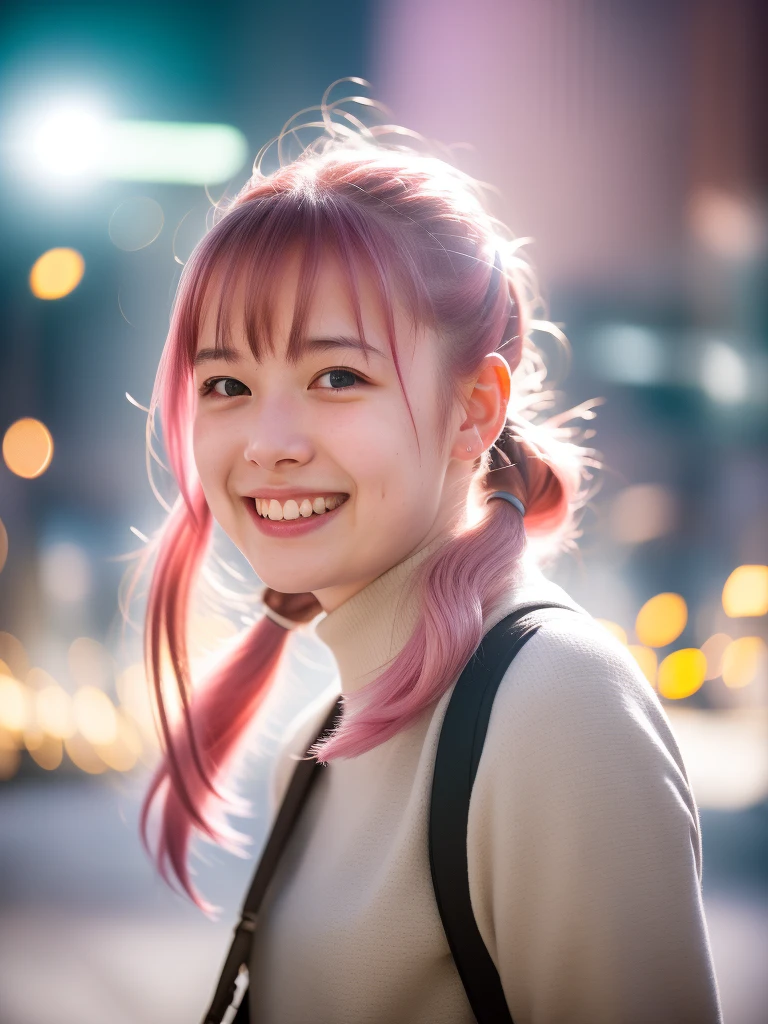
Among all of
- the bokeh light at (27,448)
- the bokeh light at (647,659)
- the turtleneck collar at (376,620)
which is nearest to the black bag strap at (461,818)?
the turtleneck collar at (376,620)

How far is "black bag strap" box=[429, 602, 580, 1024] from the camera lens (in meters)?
0.86

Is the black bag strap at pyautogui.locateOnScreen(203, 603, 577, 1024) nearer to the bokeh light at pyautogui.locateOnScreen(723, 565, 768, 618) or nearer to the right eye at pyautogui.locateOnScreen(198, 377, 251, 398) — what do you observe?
the right eye at pyautogui.locateOnScreen(198, 377, 251, 398)

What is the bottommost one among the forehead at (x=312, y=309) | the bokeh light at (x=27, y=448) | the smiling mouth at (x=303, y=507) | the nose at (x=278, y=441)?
the smiling mouth at (x=303, y=507)

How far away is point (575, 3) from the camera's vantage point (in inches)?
143

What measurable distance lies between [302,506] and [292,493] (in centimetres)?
2

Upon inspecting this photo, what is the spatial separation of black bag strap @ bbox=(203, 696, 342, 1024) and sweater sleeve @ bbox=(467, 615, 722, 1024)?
16.2 inches

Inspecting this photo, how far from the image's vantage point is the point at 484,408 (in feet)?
3.74

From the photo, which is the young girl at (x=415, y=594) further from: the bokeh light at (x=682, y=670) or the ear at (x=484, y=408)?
the bokeh light at (x=682, y=670)

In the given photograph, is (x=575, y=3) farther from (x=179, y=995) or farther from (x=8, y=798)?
(x=8, y=798)

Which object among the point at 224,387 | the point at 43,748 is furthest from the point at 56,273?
the point at 224,387

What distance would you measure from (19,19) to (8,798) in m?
3.41

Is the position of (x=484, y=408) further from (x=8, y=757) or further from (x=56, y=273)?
(x=56, y=273)

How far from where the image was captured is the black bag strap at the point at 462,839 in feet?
2.82

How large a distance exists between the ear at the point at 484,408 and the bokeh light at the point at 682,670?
3652 millimetres
